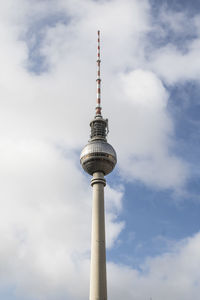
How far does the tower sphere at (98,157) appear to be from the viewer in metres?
92.4

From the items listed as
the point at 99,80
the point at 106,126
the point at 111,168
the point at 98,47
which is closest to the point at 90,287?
the point at 111,168

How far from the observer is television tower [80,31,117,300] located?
80.6 metres

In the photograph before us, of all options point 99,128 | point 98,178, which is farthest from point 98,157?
point 99,128

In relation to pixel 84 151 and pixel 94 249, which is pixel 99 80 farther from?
pixel 94 249

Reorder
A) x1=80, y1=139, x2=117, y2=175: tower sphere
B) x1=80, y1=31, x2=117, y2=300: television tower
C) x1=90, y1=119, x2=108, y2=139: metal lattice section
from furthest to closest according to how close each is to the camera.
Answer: x1=90, y1=119, x2=108, y2=139: metal lattice section
x1=80, y1=139, x2=117, y2=175: tower sphere
x1=80, y1=31, x2=117, y2=300: television tower

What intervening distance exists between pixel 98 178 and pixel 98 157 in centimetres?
497

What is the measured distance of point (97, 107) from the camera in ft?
339

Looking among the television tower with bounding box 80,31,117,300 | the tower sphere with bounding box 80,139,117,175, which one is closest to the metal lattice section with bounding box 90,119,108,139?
the television tower with bounding box 80,31,117,300

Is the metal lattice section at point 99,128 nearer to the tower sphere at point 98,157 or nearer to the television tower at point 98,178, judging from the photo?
the television tower at point 98,178

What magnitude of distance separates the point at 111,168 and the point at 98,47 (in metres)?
34.3

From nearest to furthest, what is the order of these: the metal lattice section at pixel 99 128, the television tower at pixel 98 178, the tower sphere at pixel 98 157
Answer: the television tower at pixel 98 178 → the tower sphere at pixel 98 157 → the metal lattice section at pixel 99 128

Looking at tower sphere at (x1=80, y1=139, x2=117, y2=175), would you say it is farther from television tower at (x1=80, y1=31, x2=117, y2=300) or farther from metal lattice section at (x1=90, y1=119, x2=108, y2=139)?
metal lattice section at (x1=90, y1=119, x2=108, y2=139)

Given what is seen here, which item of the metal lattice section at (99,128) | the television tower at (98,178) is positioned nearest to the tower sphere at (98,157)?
the television tower at (98,178)

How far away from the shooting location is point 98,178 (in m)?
92.6
